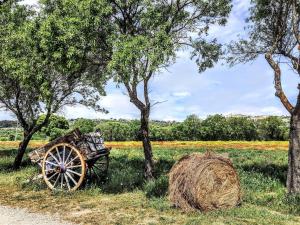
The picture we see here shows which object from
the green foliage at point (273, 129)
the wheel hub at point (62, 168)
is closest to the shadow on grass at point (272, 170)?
the wheel hub at point (62, 168)

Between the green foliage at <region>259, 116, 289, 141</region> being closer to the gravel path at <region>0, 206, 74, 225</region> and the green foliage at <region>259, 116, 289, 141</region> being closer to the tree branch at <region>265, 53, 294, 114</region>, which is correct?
the tree branch at <region>265, 53, 294, 114</region>

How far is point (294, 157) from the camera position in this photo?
54.5ft

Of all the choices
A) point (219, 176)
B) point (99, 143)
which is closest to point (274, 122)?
point (99, 143)

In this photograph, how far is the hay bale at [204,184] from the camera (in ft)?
44.5

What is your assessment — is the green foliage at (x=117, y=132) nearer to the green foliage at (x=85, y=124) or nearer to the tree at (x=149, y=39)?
the green foliage at (x=85, y=124)

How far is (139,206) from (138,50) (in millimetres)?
5244

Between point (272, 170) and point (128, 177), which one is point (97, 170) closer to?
point (128, 177)

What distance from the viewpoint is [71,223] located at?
1283cm

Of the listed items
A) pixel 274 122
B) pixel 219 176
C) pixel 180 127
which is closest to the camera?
pixel 219 176

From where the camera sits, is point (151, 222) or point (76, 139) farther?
point (76, 139)

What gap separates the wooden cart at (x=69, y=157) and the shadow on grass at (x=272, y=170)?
23.7 feet

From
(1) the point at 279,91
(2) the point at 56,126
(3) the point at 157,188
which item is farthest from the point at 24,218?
(2) the point at 56,126

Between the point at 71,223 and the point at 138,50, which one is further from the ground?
the point at 138,50

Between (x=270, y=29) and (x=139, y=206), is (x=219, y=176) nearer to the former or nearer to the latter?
(x=139, y=206)
